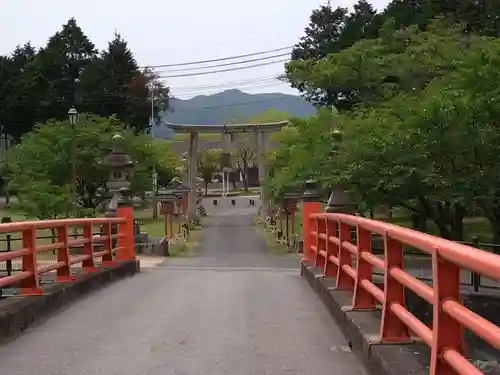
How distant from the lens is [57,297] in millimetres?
8789

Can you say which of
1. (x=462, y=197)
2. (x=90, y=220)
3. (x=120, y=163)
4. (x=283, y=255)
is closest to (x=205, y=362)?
(x=90, y=220)

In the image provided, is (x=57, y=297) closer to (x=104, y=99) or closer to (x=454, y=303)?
(x=454, y=303)

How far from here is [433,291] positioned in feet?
13.1

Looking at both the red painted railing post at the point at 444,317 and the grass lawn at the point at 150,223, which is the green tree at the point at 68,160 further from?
the red painted railing post at the point at 444,317

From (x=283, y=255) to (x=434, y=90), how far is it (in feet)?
43.4

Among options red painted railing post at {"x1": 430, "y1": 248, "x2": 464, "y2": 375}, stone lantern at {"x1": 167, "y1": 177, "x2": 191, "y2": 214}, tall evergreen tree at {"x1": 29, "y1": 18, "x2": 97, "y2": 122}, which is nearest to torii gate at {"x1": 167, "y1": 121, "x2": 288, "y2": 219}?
Result: stone lantern at {"x1": 167, "y1": 177, "x2": 191, "y2": 214}

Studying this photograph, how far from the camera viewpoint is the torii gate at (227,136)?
53438mm

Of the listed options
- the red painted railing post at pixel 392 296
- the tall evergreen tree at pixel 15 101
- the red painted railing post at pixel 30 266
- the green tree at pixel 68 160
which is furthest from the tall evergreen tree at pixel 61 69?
the red painted railing post at pixel 392 296

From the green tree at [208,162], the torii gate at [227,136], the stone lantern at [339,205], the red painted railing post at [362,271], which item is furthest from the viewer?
the green tree at [208,162]

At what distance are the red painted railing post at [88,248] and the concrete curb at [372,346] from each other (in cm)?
436

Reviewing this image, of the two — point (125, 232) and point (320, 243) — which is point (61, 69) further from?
point (320, 243)

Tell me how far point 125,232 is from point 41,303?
6.96 metres

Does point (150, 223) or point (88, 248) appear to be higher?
point (88, 248)

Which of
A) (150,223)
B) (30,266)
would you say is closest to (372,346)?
(30,266)
